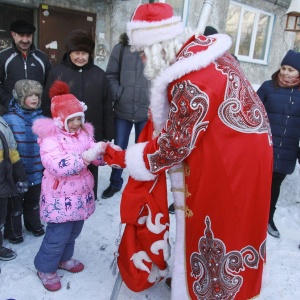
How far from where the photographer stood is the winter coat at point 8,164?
2.23m

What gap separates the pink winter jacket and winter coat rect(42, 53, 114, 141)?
1006 millimetres

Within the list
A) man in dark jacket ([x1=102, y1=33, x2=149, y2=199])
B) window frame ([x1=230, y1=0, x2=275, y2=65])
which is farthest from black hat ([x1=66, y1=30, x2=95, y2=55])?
window frame ([x1=230, y1=0, x2=275, y2=65])

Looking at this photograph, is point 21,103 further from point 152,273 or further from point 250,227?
point 250,227

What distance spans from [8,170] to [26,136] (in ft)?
1.22

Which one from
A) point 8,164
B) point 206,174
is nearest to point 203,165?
point 206,174

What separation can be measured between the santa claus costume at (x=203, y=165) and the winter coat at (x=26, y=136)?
944 millimetres

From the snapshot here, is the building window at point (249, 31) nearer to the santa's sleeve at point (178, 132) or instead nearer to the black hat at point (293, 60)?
the black hat at point (293, 60)

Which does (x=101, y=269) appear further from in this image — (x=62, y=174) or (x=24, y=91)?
(x=24, y=91)

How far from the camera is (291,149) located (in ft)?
10.3

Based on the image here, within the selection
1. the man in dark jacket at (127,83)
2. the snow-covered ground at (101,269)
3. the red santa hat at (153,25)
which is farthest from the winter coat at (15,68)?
the red santa hat at (153,25)

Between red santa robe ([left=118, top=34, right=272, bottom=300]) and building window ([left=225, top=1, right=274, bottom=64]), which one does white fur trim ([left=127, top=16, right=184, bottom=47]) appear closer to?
red santa robe ([left=118, top=34, right=272, bottom=300])

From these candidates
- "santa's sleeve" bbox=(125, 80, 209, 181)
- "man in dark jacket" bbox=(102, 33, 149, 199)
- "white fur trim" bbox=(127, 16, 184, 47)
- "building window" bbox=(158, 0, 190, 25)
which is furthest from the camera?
"building window" bbox=(158, 0, 190, 25)

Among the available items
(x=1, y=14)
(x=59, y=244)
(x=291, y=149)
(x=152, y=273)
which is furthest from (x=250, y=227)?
(x=1, y=14)

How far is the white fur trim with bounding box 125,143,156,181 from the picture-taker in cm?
173
